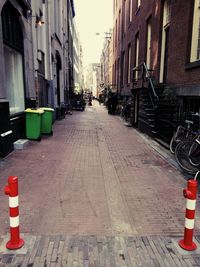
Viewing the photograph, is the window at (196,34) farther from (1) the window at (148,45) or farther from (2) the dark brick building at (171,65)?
(1) the window at (148,45)

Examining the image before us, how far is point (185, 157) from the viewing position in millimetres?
5832

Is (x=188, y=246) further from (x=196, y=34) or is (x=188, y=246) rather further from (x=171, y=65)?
(x=171, y=65)

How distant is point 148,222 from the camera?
3.63 meters

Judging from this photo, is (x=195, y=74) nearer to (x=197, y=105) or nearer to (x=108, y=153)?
(x=197, y=105)

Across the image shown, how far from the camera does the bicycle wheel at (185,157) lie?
5.67 m

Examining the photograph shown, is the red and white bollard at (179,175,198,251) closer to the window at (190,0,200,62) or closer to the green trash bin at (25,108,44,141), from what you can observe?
the window at (190,0,200,62)

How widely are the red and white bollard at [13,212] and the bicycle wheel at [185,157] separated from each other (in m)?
3.94

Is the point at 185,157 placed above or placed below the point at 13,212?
below

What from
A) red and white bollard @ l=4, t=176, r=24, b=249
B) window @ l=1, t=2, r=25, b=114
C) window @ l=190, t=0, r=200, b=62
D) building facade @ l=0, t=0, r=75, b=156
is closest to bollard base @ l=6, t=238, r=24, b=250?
red and white bollard @ l=4, t=176, r=24, b=249

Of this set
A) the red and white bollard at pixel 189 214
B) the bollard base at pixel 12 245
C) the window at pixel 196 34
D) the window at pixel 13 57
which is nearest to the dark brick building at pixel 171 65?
the window at pixel 196 34

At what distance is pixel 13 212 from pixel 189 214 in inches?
78.0

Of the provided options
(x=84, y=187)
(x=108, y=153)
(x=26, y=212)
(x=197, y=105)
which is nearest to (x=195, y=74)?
(x=197, y=105)

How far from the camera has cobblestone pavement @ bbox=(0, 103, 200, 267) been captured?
9.43 ft

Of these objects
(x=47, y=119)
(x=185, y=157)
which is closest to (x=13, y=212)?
(x=185, y=157)
